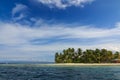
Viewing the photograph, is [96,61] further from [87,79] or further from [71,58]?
[87,79]

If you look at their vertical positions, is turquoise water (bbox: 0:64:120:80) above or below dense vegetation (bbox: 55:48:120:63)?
below

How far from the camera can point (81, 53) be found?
579 ft

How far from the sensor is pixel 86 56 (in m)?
176

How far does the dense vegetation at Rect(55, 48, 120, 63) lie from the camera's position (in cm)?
17500

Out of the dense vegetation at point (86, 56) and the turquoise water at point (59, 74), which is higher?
the dense vegetation at point (86, 56)

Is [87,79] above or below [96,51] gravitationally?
below

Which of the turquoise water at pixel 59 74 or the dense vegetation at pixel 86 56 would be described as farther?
the dense vegetation at pixel 86 56

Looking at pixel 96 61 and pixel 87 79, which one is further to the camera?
pixel 96 61

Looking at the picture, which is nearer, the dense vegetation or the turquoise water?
the turquoise water

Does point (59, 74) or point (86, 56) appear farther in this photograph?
point (86, 56)

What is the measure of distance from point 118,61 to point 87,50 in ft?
87.5

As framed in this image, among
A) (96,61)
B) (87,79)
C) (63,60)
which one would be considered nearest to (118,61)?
(96,61)

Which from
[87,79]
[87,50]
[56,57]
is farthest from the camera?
[56,57]

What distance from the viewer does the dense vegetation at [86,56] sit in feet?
574
